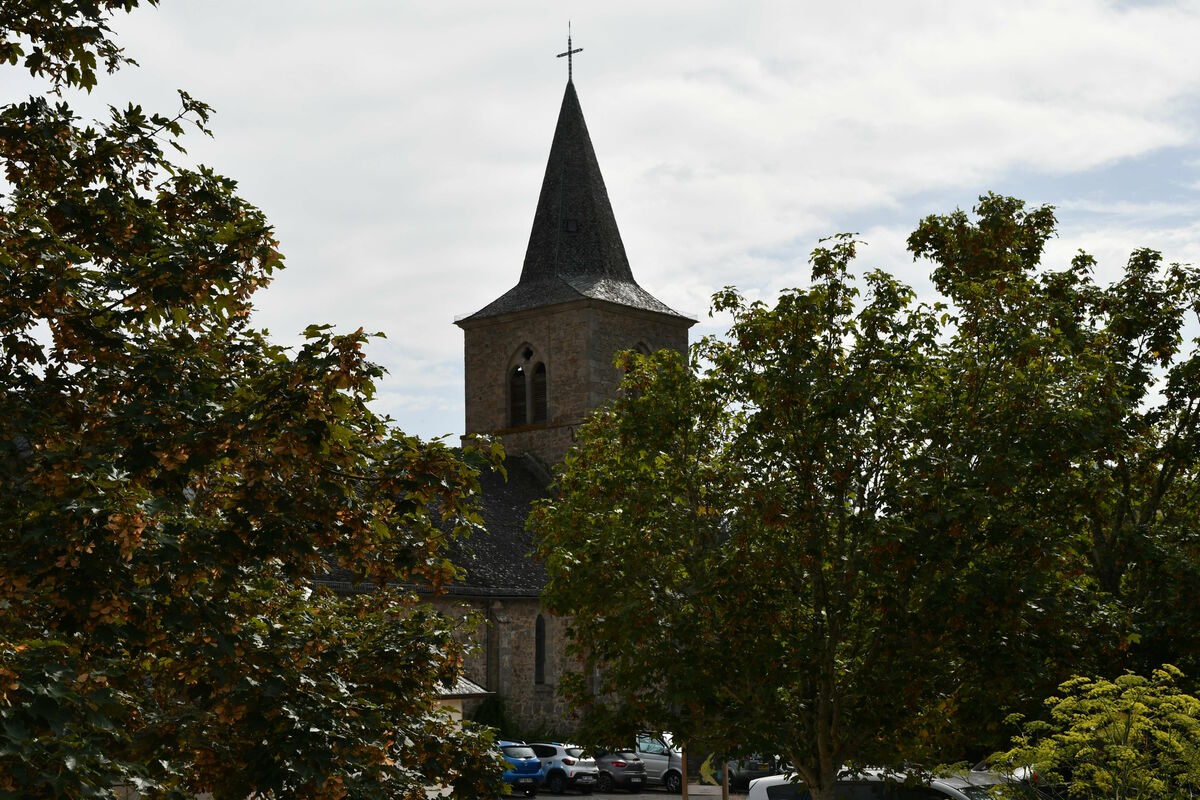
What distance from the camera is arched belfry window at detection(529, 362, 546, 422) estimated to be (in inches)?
1998

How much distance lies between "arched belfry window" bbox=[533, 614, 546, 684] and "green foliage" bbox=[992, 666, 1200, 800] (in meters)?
31.3

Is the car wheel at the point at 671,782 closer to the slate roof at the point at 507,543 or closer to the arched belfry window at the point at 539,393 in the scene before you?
the slate roof at the point at 507,543

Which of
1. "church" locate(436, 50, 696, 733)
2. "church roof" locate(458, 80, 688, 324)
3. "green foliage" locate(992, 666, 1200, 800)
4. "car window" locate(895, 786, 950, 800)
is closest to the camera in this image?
"green foliage" locate(992, 666, 1200, 800)

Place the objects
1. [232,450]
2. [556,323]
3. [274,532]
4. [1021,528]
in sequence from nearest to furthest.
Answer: [232,450]
[274,532]
[1021,528]
[556,323]

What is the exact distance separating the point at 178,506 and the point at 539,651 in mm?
36130

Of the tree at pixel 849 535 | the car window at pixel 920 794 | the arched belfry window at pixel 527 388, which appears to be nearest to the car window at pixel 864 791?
the car window at pixel 920 794

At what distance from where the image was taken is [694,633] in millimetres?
13828

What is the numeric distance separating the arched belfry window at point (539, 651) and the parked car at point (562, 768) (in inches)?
294

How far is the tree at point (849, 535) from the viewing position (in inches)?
514

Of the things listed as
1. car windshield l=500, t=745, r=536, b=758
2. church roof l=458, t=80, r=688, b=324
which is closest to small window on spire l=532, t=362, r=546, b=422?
church roof l=458, t=80, r=688, b=324

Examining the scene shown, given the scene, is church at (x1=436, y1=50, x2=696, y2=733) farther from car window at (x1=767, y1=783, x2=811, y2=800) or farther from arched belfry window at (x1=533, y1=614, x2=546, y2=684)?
A: car window at (x1=767, y1=783, x2=811, y2=800)

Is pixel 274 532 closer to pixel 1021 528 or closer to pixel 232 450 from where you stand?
pixel 232 450

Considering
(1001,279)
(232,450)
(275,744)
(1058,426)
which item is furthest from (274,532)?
(1001,279)

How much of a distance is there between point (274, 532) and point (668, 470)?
8442mm
